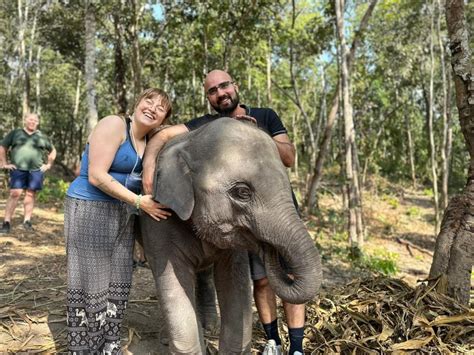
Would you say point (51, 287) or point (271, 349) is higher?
point (271, 349)

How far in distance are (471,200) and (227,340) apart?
2.24m

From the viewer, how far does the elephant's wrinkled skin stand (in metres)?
2.25

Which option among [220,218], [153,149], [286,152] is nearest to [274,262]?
[220,218]

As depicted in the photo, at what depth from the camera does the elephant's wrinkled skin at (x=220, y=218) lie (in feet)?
7.39

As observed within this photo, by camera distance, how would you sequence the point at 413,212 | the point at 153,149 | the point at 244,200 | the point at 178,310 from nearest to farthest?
the point at 244,200
the point at 178,310
the point at 153,149
the point at 413,212

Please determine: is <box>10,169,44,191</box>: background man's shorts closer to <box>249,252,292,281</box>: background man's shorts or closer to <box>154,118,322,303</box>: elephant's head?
<box>249,252,292,281</box>: background man's shorts

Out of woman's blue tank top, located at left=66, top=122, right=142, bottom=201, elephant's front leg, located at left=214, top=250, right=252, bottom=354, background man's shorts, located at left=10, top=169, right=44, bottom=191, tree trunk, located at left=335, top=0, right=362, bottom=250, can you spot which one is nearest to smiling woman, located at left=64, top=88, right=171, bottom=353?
woman's blue tank top, located at left=66, top=122, right=142, bottom=201

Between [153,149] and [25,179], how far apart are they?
5.18m

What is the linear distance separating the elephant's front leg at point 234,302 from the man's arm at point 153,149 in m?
0.68

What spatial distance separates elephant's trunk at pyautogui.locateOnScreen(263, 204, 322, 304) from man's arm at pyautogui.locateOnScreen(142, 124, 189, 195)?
83 cm

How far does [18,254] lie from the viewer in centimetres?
620

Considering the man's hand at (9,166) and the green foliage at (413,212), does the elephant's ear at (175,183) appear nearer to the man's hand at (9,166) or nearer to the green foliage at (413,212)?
the man's hand at (9,166)

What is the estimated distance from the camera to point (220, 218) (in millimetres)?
2350

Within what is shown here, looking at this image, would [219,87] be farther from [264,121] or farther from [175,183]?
[175,183]
